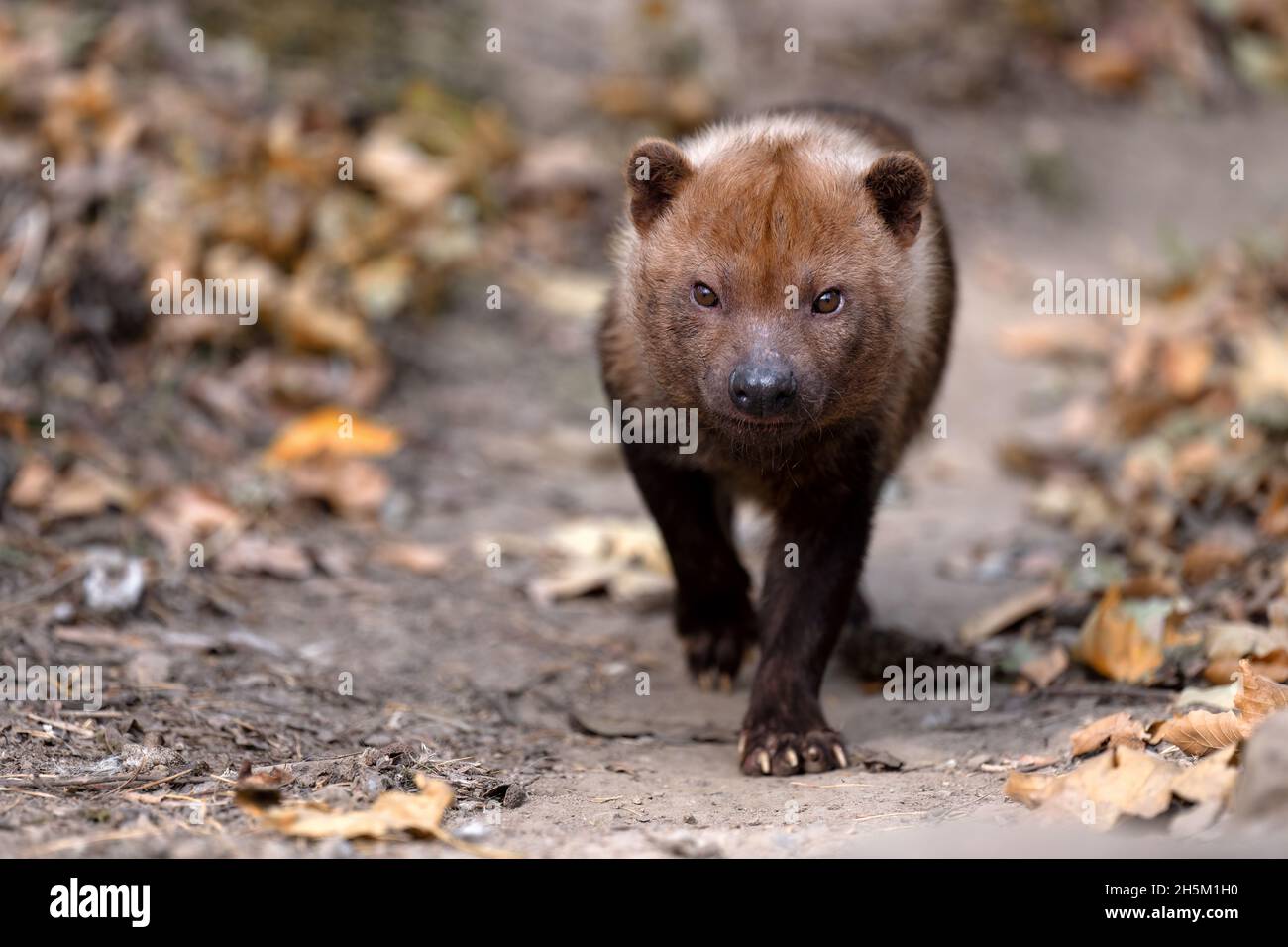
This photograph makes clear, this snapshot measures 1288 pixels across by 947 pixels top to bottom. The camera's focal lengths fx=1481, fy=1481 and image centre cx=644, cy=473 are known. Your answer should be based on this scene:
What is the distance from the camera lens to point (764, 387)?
4.77 metres

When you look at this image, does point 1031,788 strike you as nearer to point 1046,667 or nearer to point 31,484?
point 1046,667

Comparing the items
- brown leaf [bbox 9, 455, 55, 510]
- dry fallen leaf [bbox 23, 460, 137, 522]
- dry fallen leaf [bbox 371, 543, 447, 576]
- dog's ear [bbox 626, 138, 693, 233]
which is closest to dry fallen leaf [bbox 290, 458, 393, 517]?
dry fallen leaf [bbox 371, 543, 447, 576]

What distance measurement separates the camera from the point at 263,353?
8508 mm

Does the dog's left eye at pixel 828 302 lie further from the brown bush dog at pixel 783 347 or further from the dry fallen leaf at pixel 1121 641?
the dry fallen leaf at pixel 1121 641

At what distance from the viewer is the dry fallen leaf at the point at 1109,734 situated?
452cm

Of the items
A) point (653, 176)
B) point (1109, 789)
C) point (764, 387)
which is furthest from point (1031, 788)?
point (653, 176)

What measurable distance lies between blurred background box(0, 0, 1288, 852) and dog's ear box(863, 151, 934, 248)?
1808 millimetres

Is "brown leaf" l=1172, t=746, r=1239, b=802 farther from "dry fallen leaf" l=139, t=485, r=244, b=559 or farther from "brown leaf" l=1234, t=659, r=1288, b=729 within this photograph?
"dry fallen leaf" l=139, t=485, r=244, b=559

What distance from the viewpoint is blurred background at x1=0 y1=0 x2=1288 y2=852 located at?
582cm

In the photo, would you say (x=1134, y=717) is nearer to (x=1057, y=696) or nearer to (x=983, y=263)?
(x=1057, y=696)

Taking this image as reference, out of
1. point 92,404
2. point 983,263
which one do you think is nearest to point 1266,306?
point 983,263

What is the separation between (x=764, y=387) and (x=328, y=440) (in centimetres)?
365

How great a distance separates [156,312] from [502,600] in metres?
2.78

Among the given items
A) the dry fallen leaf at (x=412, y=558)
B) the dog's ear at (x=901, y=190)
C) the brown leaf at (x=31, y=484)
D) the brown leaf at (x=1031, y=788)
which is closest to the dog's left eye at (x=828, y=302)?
the dog's ear at (x=901, y=190)
